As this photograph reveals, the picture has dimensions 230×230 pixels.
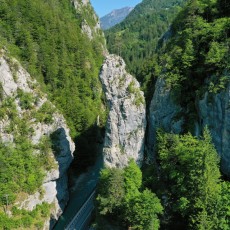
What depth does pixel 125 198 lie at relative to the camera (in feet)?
137

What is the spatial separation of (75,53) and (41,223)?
5732cm

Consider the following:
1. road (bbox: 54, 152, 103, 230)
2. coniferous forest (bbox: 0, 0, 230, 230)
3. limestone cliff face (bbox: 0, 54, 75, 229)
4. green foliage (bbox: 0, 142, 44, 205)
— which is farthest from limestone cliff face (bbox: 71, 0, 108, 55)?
green foliage (bbox: 0, 142, 44, 205)

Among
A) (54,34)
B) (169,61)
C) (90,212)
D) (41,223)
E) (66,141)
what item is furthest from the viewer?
(54,34)

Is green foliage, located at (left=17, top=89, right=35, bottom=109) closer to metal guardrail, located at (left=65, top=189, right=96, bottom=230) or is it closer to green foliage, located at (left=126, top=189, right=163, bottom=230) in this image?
metal guardrail, located at (left=65, top=189, right=96, bottom=230)

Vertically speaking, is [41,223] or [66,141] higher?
[66,141]

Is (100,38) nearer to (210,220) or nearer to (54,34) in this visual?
(54,34)

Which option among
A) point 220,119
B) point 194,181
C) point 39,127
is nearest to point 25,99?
point 39,127

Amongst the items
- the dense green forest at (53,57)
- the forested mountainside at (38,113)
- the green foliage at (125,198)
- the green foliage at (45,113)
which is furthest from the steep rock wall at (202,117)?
the dense green forest at (53,57)

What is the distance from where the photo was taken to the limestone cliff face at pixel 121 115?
45562 millimetres

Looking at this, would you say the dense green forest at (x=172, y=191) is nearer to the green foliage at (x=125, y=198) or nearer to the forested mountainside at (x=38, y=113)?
the green foliage at (x=125, y=198)

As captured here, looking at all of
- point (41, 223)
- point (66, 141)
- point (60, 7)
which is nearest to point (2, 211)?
point (41, 223)

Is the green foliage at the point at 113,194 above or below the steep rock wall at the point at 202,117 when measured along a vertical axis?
below

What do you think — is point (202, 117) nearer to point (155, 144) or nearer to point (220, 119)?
point (220, 119)

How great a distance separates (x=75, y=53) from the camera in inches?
3878
